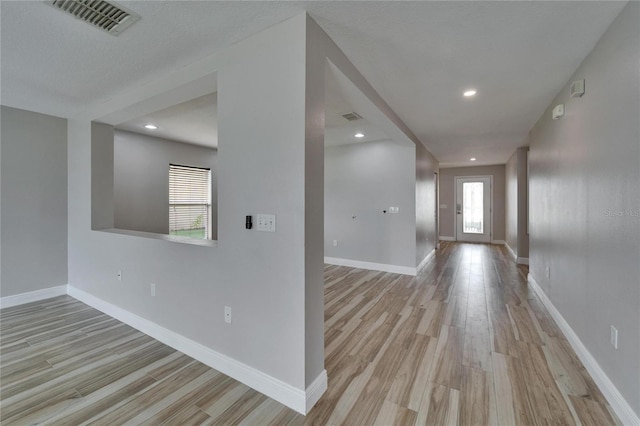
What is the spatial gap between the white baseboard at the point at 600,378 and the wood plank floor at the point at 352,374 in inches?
2.4

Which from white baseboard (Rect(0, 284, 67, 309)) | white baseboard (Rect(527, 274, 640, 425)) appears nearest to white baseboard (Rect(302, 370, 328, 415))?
white baseboard (Rect(527, 274, 640, 425))

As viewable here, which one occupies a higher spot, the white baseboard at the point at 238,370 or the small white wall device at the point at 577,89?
the small white wall device at the point at 577,89

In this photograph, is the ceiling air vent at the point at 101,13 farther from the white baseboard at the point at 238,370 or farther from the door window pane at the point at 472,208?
the door window pane at the point at 472,208

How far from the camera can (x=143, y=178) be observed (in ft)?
15.7

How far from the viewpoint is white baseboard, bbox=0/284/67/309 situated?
10.9ft

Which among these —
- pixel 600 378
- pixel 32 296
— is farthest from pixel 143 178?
pixel 600 378

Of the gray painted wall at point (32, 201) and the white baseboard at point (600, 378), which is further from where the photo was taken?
the gray painted wall at point (32, 201)

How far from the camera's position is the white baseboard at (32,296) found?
3.33 m

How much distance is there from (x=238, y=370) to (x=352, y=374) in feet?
2.78

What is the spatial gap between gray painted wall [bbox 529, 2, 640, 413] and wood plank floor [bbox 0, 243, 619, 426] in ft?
1.20

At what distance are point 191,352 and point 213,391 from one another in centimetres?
55

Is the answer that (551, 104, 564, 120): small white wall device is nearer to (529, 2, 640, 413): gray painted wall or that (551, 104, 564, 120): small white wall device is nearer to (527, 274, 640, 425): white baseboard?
(529, 2, 640, 413): gray painted wall

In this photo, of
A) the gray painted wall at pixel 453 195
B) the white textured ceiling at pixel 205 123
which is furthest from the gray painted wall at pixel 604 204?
the gray painted wall at pixel 453 195

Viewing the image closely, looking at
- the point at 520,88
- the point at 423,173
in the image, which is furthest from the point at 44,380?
the point at 423,173
